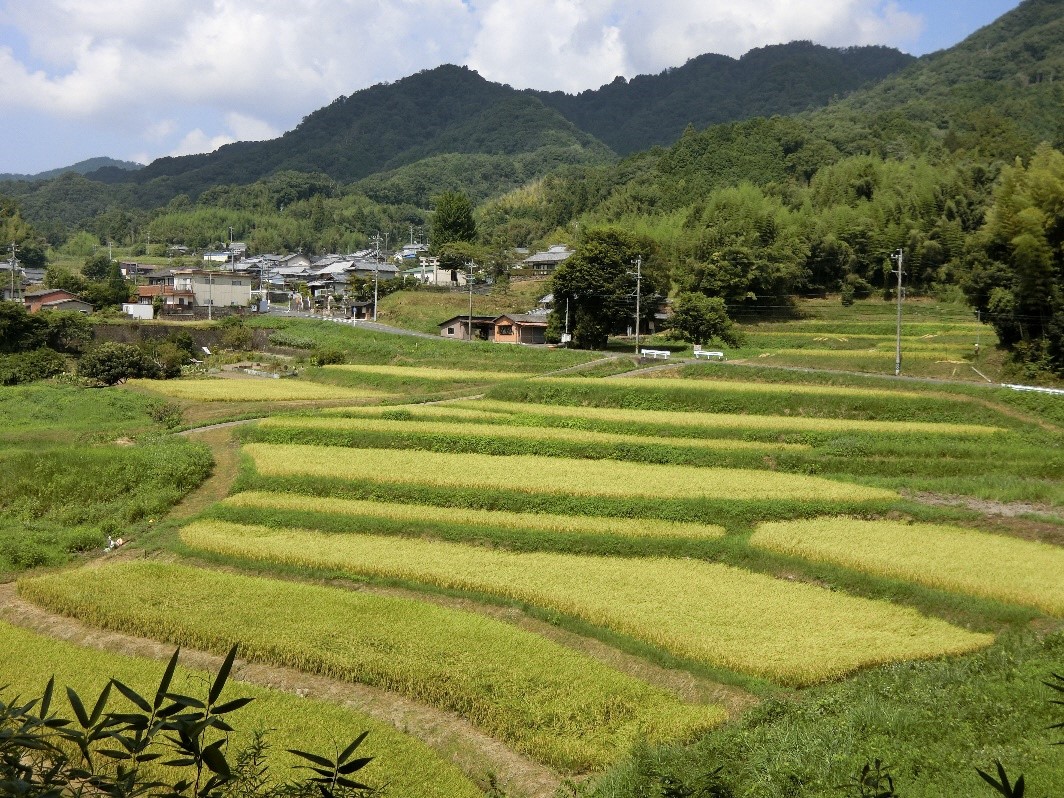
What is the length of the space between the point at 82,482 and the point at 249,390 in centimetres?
1634

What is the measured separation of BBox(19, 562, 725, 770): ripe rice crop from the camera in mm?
11625

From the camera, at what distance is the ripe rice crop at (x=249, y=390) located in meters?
37.9

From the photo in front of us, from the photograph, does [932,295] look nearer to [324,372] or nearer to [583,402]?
[583,402]

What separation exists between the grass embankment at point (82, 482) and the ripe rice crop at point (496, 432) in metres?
4.22

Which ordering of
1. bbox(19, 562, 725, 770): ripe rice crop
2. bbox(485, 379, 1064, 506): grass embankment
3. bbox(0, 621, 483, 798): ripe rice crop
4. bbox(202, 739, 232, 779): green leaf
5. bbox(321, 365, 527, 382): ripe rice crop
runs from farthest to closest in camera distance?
bbox(321, 365, 527, 382): ripe rice crop → bbox(485, 379, 1064, 506): grass embankment → bbox(19, 562, 725, 770): ripe rice crop → bbox(0, 621, 483, 798): ripe rice crop → bbox(202, 739, 232, 779): green leaf

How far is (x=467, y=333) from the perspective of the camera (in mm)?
59938

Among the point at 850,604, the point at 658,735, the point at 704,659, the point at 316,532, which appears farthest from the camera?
the point at 316,532

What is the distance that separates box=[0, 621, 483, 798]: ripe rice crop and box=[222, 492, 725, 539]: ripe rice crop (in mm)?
8231

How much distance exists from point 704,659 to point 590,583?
3898 mm

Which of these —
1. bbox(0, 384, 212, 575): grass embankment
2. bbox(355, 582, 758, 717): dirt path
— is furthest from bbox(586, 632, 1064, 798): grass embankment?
bbox(0, 384, 212, 575): grass embankment

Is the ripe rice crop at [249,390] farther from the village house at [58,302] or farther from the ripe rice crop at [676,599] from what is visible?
the village house at [58,302]

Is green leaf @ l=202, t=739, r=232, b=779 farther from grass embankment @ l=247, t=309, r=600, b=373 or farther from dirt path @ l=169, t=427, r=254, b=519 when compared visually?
grass embankment @ l=247, t=309, r=600, b=373

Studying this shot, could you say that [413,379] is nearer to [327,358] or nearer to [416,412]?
[327,358]

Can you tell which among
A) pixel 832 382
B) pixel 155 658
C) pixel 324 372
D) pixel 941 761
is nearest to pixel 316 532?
pixel 155 658
